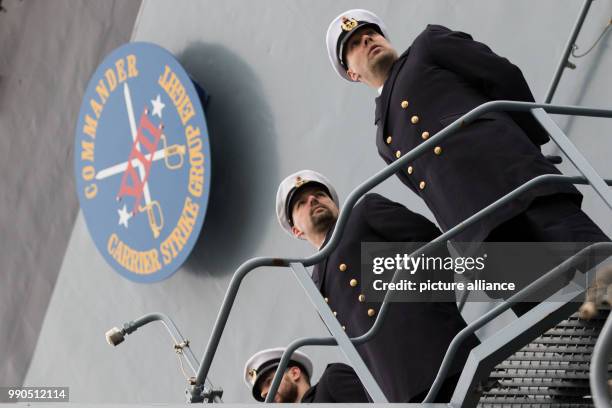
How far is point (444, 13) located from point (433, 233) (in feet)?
5.54

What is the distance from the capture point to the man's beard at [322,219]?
327 cm

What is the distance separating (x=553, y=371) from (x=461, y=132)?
2.52ft

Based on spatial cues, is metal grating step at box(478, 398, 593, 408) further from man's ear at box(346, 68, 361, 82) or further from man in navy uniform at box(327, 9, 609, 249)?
man's ear at box(346, 68, 361, 82)

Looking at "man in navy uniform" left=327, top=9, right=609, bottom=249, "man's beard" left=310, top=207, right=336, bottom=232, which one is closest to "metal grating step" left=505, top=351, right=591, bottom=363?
"man in navy uniform" left=327, top=9, right=609, bottom=249

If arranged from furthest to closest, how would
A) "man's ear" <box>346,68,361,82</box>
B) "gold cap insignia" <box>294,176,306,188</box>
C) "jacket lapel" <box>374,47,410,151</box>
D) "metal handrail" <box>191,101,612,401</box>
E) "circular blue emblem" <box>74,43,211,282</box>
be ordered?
"circular blue emblem" <box>74,43,211,282</box>
"gold cap insignia" <box>294,176,306,188</box>
"man's ear" <box>346,68,361,82</box>
"jacket lapel" <box>374,47,410,151</box>
"metal handrail" <box>191,101,612,401</box>

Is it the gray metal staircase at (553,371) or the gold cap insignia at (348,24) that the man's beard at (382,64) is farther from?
the gray metal staircase at (553,371)

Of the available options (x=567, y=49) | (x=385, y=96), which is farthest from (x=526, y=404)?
(x=567, y=49)

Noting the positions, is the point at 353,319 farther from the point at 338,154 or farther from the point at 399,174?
the point at 338,154

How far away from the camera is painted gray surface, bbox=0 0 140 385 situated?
6629mm

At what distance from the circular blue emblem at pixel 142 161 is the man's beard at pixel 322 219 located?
6.91ft

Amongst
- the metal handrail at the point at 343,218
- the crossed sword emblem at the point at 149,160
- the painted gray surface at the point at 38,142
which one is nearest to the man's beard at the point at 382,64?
the metal handrail at the point at 343,218

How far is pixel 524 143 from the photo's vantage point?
2.71m

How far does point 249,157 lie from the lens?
533 centimetres

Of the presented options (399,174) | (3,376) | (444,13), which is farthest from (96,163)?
(399,174)
